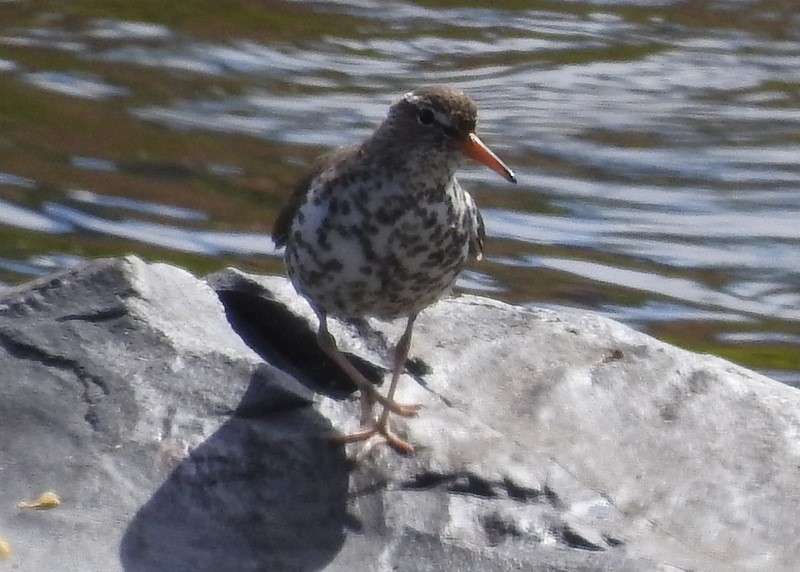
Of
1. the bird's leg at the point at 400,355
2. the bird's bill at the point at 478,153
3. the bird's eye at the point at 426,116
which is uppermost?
the bird's eye at the point at 426,116

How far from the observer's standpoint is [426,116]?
7117 millimetres

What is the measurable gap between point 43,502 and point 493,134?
8.43 m

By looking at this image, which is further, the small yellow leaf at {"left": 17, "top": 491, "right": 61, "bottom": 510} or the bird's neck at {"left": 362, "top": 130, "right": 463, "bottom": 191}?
the bird's neck at {"left": 362, "top": 130, "right": 463, "bottom": 191}

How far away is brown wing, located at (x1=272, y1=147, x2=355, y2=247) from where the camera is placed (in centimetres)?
742

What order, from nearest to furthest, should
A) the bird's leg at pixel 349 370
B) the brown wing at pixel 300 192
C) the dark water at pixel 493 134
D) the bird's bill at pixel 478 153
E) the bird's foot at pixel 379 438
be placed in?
the bird's foot at pixel 379 438 < the bird's bill at pixel 478 153 < the bird's leg at pixel 349 370 < the brown wing at pixel 300 192 < the dark water at pixel 493 134

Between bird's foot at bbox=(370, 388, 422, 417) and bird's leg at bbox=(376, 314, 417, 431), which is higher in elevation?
bird's leg at bbox=(376, 314, 417, 431)

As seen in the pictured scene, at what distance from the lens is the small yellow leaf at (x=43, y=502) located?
6.10 m

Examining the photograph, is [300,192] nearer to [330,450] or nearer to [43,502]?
[330,450]

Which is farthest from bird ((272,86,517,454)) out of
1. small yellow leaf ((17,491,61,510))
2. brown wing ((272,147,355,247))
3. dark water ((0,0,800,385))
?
dark water ((0,0,800,385))

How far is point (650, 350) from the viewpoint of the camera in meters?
7.80

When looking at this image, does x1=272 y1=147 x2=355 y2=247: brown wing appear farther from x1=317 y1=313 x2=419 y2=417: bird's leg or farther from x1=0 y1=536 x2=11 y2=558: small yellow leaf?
→ x1=0 y1=536 x2=11 y2=558: small yellow leaf

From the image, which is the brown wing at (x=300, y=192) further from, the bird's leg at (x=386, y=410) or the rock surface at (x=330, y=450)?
the bird's leg at (x=386, y=410)

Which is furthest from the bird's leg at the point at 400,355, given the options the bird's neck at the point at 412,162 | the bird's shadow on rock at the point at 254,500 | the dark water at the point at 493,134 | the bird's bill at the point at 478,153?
the dark water at the point at 493,134

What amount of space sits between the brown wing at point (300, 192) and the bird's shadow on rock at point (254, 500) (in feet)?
3.27
